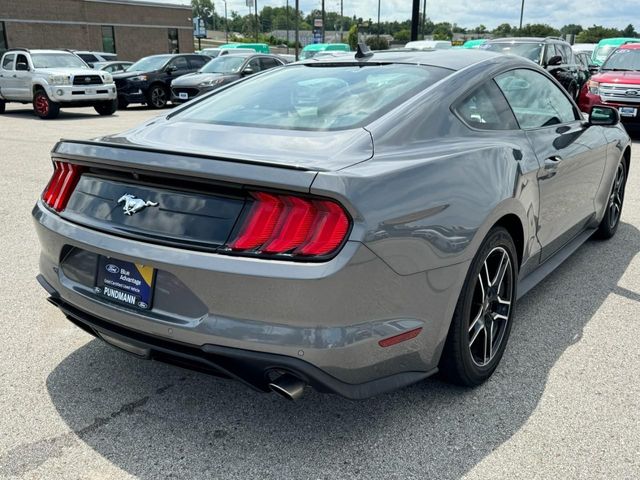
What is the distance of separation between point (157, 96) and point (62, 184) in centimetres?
1791

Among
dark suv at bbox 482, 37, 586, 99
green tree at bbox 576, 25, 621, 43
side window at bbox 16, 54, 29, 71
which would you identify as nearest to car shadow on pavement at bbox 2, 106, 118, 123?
Result: side window at bbox 16, 54, 29, 71

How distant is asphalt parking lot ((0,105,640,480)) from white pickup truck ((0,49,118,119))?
45.7 feet

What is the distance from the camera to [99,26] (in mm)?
45312

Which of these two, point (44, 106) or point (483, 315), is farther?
point (44, 106)

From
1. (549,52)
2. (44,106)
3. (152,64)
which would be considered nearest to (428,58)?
(549,52)

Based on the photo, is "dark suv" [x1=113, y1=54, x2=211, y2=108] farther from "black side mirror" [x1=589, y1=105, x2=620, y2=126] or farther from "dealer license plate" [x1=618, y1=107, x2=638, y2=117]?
"black side mirror" [x1=589, y1=105, x2=620, y2=126]

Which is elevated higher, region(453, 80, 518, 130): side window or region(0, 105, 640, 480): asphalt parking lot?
region(453, 80, 518, 130): side window

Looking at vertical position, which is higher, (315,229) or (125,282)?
(315,229)

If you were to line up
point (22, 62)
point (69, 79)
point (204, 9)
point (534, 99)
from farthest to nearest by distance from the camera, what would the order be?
point (204, 9), point (22, 62), point (69, 79), point (534, 99)

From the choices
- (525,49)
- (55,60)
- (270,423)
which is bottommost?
(270,423)

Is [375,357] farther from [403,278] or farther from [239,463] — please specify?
[239,463]

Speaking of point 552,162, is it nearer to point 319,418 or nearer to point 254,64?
point 319,418

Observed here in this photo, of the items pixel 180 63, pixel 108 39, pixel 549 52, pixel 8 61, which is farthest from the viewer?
pixel 108 39

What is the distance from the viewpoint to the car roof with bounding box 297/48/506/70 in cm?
329
